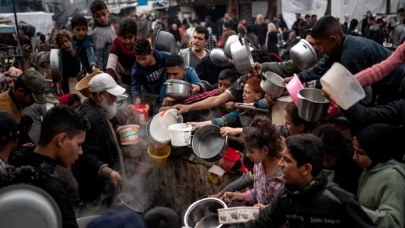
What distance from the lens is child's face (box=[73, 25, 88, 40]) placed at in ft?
20.8

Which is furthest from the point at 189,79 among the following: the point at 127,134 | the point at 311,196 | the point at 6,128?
the point at 311,196

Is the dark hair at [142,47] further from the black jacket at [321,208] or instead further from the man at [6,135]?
the black jacket at [321,208]

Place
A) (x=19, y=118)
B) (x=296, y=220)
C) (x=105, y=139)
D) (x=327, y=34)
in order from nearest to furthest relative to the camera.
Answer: (x=296, y=220) < (x=327, y=34) < (x=105, y=139) < (x=19, y=118)

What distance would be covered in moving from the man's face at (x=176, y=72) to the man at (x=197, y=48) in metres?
1.36

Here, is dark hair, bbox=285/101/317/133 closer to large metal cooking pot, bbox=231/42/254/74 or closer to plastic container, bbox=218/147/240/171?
plastic container, bbox=218/147/240/171

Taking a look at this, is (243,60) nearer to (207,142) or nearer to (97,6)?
(207,142)

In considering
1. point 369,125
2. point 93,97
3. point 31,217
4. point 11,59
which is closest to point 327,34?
point 369,125

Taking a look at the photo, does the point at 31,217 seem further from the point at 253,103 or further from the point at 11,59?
the point at 11,59

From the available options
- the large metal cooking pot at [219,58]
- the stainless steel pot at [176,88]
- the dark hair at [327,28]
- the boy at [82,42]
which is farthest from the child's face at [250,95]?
the boy at [82,42]

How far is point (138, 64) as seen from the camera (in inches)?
209

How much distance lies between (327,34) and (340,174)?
1.23 m

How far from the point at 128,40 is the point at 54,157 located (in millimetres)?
3192

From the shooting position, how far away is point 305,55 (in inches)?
181

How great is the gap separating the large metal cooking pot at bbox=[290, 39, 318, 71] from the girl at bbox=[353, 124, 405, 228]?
5.59ft
